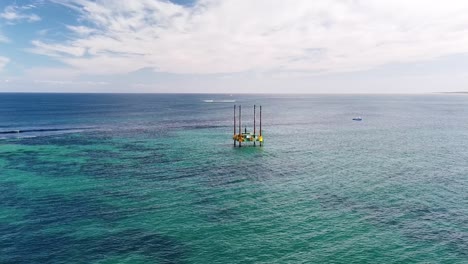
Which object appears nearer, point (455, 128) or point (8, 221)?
point (8, 221)

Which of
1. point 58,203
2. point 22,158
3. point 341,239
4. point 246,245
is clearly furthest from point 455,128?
point 22,158

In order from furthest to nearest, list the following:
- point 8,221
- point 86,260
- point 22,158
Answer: point 22,158
point 8,221
point 86,260

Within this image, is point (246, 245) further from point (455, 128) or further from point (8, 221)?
point (455, 128)

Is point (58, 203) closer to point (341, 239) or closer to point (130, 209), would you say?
Answer: point (130, 209)

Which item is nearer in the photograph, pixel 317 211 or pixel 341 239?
pixel 341 239

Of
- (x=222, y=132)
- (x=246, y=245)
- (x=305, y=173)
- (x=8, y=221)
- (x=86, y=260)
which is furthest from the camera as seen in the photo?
(x=222, y=132)

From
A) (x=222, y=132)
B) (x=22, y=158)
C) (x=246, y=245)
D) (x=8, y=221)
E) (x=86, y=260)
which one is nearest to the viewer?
(x=86, y=260)

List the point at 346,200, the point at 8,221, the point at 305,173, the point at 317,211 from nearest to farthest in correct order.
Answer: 1. the point at 8,221
2. the point at 317,211
3. the point at 346,200
4. the point at 305,173

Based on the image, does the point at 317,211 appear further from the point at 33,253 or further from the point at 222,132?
the point at 222,132
